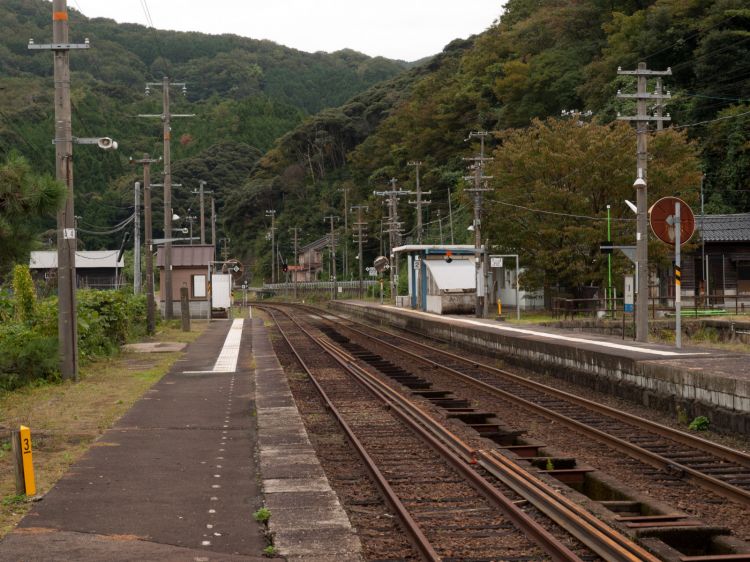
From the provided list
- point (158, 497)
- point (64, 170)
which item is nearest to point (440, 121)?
point (64, 170)

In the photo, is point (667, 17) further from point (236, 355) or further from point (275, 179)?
point (275, 179)

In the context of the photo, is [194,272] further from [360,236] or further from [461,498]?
[461,498]

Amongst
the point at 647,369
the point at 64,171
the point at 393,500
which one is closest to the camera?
the point at 393,500

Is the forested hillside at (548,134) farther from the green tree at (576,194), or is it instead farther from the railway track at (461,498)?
the railway track at (461,498)

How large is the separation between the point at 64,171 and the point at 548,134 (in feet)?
79.4

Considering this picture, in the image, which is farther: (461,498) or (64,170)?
(64,170)

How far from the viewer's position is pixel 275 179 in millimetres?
103375

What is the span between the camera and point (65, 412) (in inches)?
534

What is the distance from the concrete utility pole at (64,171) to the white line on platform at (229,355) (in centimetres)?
297

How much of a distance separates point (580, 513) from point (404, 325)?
33.8m

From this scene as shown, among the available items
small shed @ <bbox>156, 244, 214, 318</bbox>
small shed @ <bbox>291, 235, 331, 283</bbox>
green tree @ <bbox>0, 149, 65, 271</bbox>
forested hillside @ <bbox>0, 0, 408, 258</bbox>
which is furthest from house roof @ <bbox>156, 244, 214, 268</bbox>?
small shed @ <bbox>291, 235, 331, 283</bbox>

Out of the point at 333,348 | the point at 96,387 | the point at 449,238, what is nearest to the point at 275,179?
the point at 449,238

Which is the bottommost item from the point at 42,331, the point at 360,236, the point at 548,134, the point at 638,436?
the point at 638,436

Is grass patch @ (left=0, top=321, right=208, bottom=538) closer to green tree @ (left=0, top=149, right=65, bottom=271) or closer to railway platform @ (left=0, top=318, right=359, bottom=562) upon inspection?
railway platform @ (left=0, top=318, right=359, bottom=562)
